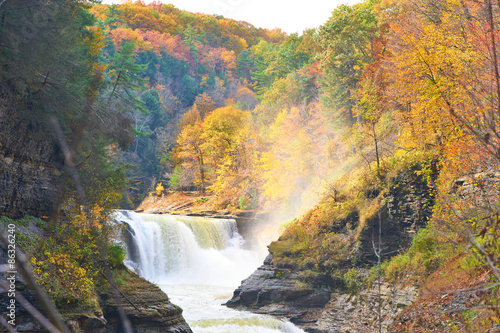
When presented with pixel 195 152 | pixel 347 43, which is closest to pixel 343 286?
pixel 347 43

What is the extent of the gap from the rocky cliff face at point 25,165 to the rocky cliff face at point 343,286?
831 centimetres

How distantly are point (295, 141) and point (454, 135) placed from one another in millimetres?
15802

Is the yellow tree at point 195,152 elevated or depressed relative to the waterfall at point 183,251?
elevated

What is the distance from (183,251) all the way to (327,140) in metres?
12.8

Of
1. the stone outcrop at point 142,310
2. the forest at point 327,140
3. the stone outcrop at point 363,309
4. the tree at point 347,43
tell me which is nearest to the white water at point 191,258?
the stone outcrop at point 363,309

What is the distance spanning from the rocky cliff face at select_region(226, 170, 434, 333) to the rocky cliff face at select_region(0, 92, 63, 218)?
8.31 metres

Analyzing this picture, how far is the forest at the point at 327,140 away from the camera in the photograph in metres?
7.43

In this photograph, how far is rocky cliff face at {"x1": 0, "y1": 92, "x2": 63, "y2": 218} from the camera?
8.59m

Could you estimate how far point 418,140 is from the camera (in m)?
13.3

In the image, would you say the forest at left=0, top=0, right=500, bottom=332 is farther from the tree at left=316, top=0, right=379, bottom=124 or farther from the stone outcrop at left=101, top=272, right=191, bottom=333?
the stone outcrop at left=101, top=272, right=191, bottom=333

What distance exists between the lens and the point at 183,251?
70.3 ft

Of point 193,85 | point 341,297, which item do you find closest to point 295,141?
point 341,297

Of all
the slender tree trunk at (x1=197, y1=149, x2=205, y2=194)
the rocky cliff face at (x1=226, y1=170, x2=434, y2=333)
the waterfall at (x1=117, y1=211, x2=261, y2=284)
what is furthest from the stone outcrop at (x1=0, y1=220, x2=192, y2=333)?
the slender tree trunk at (x1=197, y1=149, x2=205, y2=194)

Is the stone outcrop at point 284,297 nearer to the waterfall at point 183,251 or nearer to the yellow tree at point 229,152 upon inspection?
the waterfall at point 183,251
